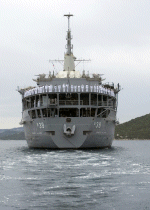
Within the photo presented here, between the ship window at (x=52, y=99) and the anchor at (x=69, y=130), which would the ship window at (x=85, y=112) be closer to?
the anchor at (x=69, y=130)

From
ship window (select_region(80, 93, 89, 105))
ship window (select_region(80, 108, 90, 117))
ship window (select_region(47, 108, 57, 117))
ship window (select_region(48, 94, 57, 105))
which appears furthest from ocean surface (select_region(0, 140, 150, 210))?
ship window (select_region(80, 93, 89, 105))

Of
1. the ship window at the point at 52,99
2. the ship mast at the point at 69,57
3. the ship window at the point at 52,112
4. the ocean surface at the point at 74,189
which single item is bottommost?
the ocean surface at the point at 74,189

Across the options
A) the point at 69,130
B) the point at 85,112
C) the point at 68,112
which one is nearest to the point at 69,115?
the point at 68,112

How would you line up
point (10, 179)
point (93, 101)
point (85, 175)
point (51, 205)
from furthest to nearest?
point (93, 101) → point (85, 175) → point (10, 179) → point (51, 205)

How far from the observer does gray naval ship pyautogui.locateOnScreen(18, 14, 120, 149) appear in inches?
2370

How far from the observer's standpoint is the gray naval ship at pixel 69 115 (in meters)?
60.2

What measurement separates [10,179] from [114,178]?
832 centimetres

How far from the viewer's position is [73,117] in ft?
198

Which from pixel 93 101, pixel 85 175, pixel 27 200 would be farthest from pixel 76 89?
pixel 27 200

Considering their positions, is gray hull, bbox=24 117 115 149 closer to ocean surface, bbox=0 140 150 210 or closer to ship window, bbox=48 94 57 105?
ship window, bbox=48 94 57 105

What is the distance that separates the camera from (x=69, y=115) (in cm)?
6500

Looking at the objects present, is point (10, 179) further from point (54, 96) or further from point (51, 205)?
point (54, 96)

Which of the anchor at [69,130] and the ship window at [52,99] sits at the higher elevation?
the ship window at [52,99]

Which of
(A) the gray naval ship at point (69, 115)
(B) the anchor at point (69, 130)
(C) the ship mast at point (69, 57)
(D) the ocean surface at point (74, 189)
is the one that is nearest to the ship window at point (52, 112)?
(A) the gray naval ship at point (69, 115)
